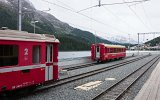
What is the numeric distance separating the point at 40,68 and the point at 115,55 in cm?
3603

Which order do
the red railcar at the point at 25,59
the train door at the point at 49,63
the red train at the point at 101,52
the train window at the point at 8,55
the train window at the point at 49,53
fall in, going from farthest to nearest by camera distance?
1. the red train at the point at 101,52
2. the train window at the point at 49,53
3. the train door at the point at 49,63
4. the red railcar at the point at 25,59
5. the train window at the point at 8,55

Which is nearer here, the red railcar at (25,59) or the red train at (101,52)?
the red railcar at (25,59)

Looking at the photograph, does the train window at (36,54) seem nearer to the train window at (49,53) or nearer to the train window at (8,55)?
the train window at (49,53)

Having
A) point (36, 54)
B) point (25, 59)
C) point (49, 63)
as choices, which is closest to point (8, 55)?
point (25, 59)

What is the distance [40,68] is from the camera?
14.7m

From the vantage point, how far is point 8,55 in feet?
40.2

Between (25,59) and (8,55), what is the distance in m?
1.24

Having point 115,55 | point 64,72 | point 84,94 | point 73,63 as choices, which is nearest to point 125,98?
point 84,94

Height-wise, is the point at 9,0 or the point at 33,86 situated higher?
the point at 9,0

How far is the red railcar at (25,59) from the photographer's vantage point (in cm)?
1201

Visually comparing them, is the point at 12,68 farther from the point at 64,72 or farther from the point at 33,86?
the point at 64,72

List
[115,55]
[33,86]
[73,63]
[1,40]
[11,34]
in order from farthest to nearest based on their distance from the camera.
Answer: [115,55] < [73,63] < [33,86] < [11,34] < [1,40]

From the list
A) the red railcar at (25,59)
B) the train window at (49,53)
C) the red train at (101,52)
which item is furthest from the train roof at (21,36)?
the red train at (101,52)

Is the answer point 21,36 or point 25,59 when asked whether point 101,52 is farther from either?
point 21,36
